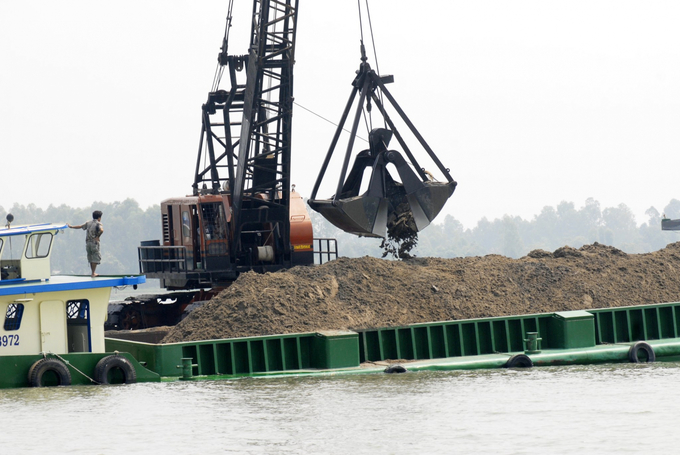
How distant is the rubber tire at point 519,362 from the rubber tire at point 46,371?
7.99 metres

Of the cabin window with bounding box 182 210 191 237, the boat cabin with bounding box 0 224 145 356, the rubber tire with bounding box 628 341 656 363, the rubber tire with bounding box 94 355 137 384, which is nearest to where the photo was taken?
the boat cabin with bounding box 0 224 145 356

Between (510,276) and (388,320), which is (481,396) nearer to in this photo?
(388,320)

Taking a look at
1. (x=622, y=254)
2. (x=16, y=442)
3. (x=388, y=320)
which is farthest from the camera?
(x=622, y=254)

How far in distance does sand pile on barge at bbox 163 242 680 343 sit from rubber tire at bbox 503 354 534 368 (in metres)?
1.57

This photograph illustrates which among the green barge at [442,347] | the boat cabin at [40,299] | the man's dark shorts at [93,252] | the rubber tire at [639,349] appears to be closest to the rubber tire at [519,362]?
the green barge at [442,347]

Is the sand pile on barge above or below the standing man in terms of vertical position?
below

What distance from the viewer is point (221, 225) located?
24.7 meters

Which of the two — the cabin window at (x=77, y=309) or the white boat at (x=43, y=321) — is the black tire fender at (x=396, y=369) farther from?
the cabin window at (x=77, y=309)

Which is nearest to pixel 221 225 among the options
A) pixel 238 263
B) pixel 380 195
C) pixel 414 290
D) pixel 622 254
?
pixel 238 263

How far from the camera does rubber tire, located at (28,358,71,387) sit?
15.7 metres

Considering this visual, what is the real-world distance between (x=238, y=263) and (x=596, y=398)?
38.2ft

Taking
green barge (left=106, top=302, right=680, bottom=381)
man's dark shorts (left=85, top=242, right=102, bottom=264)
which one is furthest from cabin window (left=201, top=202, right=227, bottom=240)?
man's dark shorts (left=85, top=242, right=102, bottom=264)

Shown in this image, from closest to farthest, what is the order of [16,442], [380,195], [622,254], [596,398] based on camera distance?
1. [16,442]
2. [596,398]
3. [380,195]
4. [622,254]

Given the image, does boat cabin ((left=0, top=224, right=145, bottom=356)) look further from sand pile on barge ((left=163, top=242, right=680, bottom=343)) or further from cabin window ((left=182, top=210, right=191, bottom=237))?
cabin window ((left=182, top=210, right=191, bottom=237))
